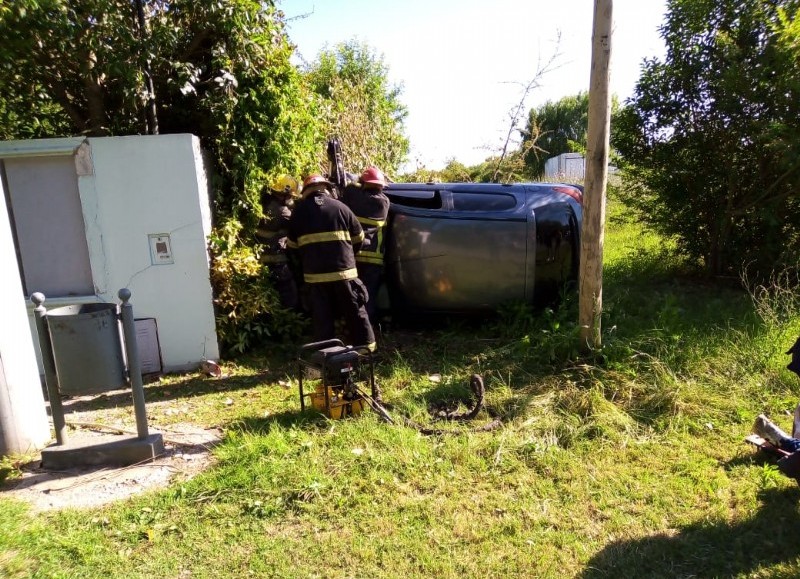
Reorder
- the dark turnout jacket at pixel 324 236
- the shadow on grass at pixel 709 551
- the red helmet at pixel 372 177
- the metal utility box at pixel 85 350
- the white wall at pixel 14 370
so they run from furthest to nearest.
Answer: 1. the red helmet at pixel 372 177
2. the dark turnout jacket at pixel 324 236
3. the white wall at pixel 14 370
4. the metal utility box at pixel 85 350
5. the shadow on grass at pixel 709 551

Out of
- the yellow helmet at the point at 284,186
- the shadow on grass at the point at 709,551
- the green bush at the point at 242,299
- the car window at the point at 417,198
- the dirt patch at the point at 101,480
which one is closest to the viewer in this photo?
the shadow on grass at the point at 709,551

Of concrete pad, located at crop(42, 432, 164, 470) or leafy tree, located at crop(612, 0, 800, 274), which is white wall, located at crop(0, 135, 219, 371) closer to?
concrete pad, located at crop(42, 432, 164, 470)

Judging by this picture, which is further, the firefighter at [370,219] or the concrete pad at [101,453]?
the firefighter at [370,219]

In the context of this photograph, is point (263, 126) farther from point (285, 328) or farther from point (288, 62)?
point (285, 328)

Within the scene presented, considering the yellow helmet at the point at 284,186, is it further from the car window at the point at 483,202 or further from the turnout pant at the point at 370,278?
the car window at the point at 483,202

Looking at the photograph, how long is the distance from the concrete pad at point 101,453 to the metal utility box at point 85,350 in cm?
43

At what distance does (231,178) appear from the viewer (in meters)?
6.03

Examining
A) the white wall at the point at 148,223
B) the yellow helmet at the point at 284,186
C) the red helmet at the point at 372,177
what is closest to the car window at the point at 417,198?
the red helmet at the point at 372,177

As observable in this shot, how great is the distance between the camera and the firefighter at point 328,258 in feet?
17.0

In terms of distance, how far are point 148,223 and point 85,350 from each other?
1.99 m

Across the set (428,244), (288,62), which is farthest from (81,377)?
(288,62)

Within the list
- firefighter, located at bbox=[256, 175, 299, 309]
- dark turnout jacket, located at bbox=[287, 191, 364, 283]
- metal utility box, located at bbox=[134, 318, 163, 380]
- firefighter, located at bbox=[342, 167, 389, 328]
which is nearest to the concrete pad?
metal utility box, located at bbox=[134, 318, 163, 380]

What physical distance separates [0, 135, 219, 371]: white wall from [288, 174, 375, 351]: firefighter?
1009 millimetres

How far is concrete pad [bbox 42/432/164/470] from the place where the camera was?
3.79 m
